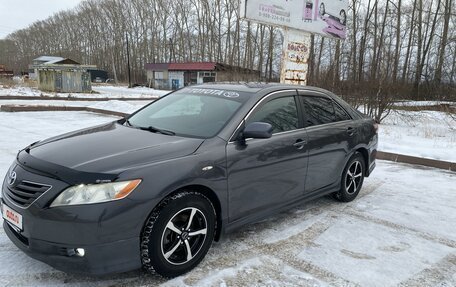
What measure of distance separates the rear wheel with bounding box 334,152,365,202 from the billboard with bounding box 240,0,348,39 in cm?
584

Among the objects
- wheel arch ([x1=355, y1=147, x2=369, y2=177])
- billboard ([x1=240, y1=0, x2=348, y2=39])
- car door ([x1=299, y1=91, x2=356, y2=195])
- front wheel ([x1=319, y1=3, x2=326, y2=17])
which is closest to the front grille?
car door ([x1=299, y1=91, x2=356, y2=195])

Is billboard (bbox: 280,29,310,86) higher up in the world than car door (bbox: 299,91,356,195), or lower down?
higher up

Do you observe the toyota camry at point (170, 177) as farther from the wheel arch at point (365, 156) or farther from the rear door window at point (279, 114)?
the wheel arch at point (365, 156)

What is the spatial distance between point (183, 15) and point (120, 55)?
24.3 metres

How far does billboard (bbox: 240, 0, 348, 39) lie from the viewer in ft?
32.5

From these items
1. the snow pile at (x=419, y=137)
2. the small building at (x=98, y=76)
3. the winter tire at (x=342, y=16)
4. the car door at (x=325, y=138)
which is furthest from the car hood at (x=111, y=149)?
the small building at (x=98, y=76)

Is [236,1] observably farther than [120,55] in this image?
No

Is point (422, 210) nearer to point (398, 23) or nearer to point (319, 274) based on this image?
point (319, 274)

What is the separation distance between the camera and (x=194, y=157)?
3152mm

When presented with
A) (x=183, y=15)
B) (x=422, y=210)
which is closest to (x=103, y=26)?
(x=183, y=15)

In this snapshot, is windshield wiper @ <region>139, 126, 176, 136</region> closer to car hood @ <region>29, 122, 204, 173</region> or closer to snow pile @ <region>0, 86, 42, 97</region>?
car hood @ <region>29, 122, 204, 173</region>

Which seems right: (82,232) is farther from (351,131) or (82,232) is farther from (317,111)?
(351,131)

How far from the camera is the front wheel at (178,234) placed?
9.45ft

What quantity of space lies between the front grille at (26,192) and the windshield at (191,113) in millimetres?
1248
